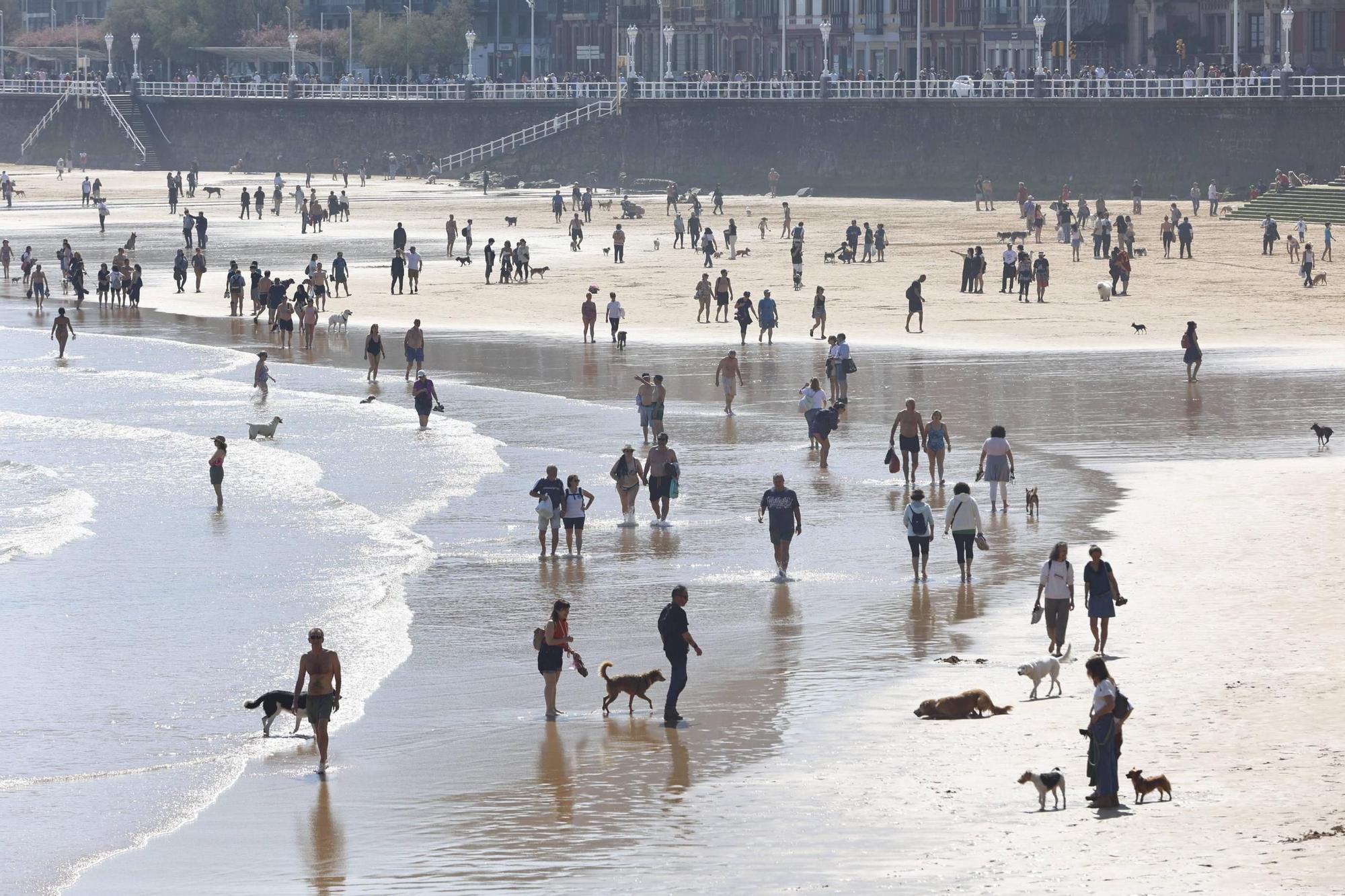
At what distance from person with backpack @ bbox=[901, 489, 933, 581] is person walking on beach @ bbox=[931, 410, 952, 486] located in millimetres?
4067

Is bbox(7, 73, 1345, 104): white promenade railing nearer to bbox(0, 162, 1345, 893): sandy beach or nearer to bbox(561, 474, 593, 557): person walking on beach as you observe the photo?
bbox(0, 162, 1345, 893): sandy beach

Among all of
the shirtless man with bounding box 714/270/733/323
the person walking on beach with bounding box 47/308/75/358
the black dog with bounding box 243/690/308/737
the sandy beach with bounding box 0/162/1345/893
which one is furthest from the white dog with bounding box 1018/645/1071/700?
the person walking on beach with bounding box 47/308/75/358

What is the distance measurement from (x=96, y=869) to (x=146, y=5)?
11444cm

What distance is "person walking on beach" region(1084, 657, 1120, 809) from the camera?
1425 centimetres

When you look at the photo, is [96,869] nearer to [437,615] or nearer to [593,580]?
[437,615]

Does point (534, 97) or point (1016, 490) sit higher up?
point (534, 97)

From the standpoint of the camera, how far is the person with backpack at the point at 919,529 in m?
21.2

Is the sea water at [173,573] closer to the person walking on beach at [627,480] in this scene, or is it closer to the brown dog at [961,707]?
the person walking on beach at [627,480]

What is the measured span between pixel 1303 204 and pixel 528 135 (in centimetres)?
3768

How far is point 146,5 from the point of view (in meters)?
122

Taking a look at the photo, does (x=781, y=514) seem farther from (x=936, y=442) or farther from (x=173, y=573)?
(x=173, y=573)

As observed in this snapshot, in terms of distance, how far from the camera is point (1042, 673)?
56.5 ft

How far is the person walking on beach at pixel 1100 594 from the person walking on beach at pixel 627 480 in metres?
7.08

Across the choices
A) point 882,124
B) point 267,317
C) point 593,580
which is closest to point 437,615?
point 593,580
